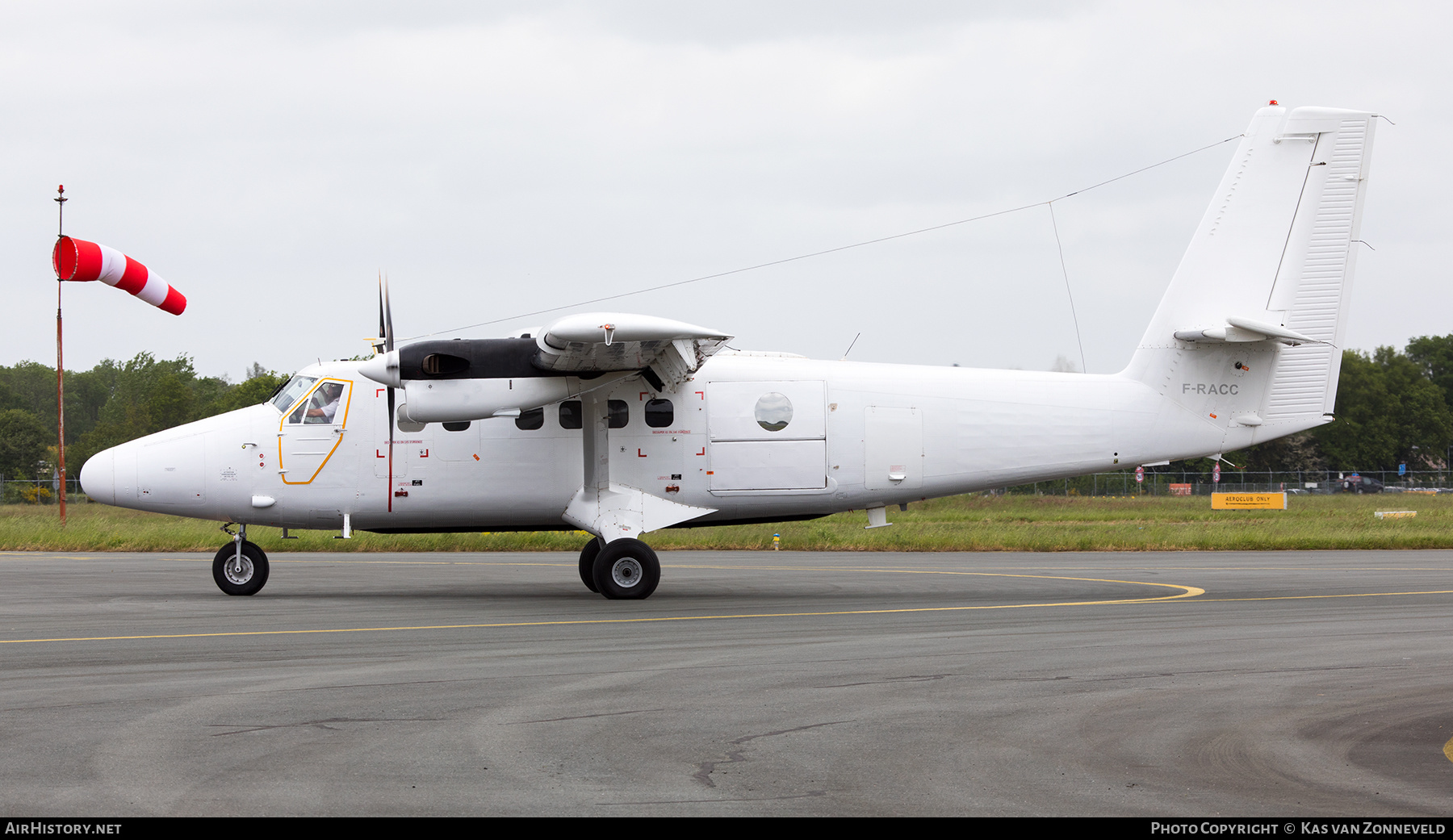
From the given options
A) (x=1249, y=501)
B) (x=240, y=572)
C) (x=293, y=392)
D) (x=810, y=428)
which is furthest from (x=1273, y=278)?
(x=1249, y=501)

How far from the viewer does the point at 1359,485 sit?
273 ft

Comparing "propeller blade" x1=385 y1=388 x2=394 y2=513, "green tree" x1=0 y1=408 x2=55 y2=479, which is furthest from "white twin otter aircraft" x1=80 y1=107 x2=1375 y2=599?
"green tree" x1=0 y1=408 x2=55 y2=479

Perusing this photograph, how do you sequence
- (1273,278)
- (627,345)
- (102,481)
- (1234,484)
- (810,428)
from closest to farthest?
(627,345) < (102,481) < (810,428) < (1273,278) < (1234,484)

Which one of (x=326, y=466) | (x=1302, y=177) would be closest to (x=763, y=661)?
(x=326, y=466)

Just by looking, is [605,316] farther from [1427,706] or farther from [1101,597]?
[1427,706]

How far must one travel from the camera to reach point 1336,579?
59.3 feet

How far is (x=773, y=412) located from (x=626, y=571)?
10.4 feet

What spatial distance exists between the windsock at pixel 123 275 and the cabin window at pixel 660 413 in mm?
10322

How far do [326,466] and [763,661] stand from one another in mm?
8805

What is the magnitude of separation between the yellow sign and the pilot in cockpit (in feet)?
150

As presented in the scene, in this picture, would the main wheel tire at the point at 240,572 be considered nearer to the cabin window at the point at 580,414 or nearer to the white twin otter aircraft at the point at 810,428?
the white twin otter aircraft at the point at 810,428

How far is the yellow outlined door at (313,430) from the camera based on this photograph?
16.3m

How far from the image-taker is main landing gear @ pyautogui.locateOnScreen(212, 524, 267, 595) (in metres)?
16.3

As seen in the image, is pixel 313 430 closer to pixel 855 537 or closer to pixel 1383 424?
pixel 855 537
